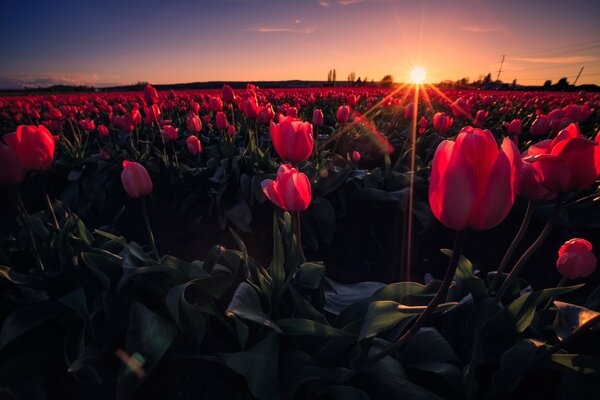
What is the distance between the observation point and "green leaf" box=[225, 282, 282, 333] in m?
1.33

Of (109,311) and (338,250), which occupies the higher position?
(109,311)

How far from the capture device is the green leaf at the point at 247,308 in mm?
1333

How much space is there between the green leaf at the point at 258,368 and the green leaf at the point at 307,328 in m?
0.13

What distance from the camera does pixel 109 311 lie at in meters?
1.58

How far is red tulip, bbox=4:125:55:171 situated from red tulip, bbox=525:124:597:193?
94.4 inches

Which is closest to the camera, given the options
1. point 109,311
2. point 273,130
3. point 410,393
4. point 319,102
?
point 410,393

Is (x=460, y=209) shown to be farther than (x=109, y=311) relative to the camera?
No

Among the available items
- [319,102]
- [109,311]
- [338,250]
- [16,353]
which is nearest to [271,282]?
[109,311]

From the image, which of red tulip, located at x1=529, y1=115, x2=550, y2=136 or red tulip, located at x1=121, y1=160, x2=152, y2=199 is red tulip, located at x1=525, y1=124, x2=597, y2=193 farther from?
red tulip, located at x1=529, y1=115, x2=550, y2=136

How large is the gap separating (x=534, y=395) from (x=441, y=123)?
3431mm

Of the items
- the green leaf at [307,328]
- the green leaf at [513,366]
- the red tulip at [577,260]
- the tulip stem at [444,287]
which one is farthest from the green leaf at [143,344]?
the red tulip at [577,260]

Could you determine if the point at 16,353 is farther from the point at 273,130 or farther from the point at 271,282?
the point at 273,130

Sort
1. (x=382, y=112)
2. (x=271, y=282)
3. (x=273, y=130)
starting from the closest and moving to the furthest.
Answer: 1. (x=271, y=282)
2. (x=273, y=130)
3. (x=382, y=112)

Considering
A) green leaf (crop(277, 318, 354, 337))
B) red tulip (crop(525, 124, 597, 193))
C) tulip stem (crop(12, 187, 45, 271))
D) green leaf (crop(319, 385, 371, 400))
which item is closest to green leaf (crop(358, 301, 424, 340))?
green leaf (crop(277, 318, 354, 337))
